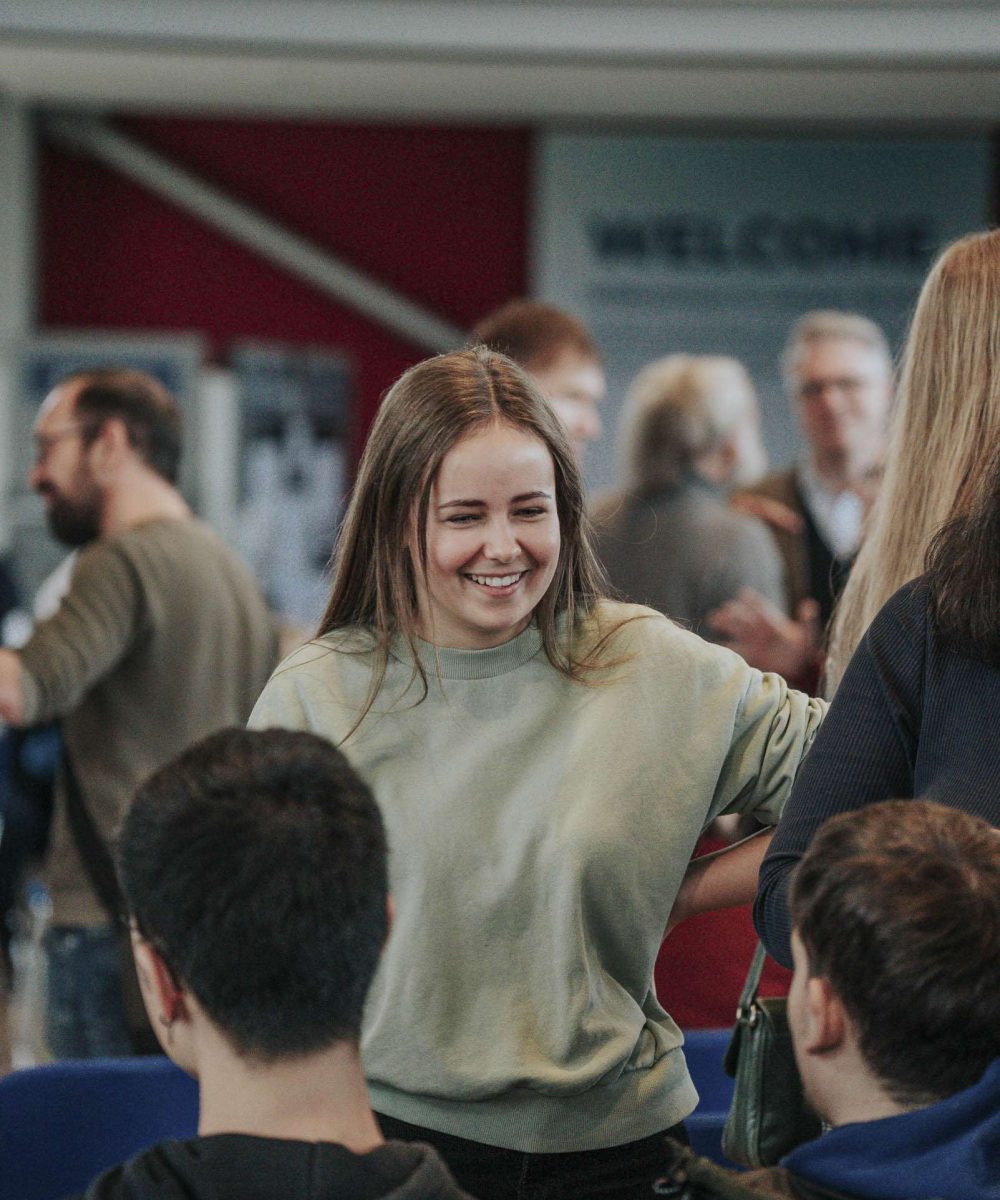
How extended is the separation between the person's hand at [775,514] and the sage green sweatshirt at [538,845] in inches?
80.4

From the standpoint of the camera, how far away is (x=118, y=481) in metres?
3.14

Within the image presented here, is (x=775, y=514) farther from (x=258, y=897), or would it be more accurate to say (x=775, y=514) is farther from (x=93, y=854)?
(x=258, y=897)

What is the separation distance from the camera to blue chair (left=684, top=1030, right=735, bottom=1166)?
1.82 metres

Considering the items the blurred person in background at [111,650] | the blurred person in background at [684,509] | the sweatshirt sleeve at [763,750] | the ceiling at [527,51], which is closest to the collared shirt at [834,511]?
the blurred person in background at [684,509]

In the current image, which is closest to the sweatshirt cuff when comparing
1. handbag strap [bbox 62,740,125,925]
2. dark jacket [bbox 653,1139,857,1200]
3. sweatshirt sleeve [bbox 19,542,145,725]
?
sweatshirt sleeve [bbox 19,542,145,725]

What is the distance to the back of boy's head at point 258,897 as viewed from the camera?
1110 mm

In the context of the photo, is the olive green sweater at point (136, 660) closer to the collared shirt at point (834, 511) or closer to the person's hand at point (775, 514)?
the person's hand at point (775, 514)

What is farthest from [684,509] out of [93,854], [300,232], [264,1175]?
[300,232]

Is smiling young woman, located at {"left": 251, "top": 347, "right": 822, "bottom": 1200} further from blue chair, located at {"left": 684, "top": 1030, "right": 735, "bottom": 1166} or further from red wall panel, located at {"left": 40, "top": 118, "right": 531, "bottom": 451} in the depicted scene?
red wall panel, located at {"left": 40, "top": 118, "right": 531, "bottom": 451}

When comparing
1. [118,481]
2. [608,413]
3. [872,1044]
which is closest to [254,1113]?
[872,1044]

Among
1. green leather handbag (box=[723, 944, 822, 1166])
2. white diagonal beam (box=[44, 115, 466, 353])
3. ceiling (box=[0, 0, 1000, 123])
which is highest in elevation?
ceiling (box=[0, 0, 1000, 123])

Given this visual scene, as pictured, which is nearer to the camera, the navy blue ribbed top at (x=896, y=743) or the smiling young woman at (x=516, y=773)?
the navy blue ribbed top at (x=896, y=743)

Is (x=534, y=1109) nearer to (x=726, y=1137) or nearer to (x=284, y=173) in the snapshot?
(x=726, y=1137)

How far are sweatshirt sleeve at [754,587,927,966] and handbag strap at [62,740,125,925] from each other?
65.2 inches
